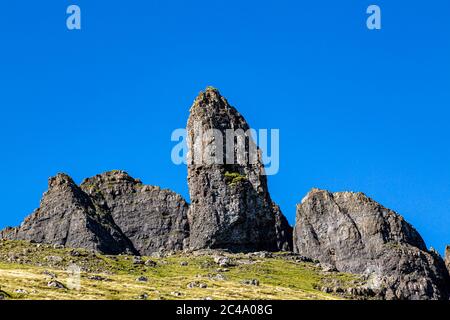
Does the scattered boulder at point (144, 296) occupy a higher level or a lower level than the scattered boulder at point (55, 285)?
lower

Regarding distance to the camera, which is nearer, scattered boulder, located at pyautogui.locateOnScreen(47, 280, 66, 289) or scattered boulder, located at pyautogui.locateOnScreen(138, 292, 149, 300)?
scattered boulder, located at pyautogui.locateOnScreen(138, 292, 149, 300)

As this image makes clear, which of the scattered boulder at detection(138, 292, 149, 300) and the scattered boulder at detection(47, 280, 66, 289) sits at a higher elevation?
the scattered boulder at detection(47, 280, 66, 289)

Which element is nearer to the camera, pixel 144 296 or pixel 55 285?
pixel 144 296

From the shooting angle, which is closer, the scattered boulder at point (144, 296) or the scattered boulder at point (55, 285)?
the scattered boulder at point (144, 296)

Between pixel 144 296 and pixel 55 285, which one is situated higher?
pixel 55 285
